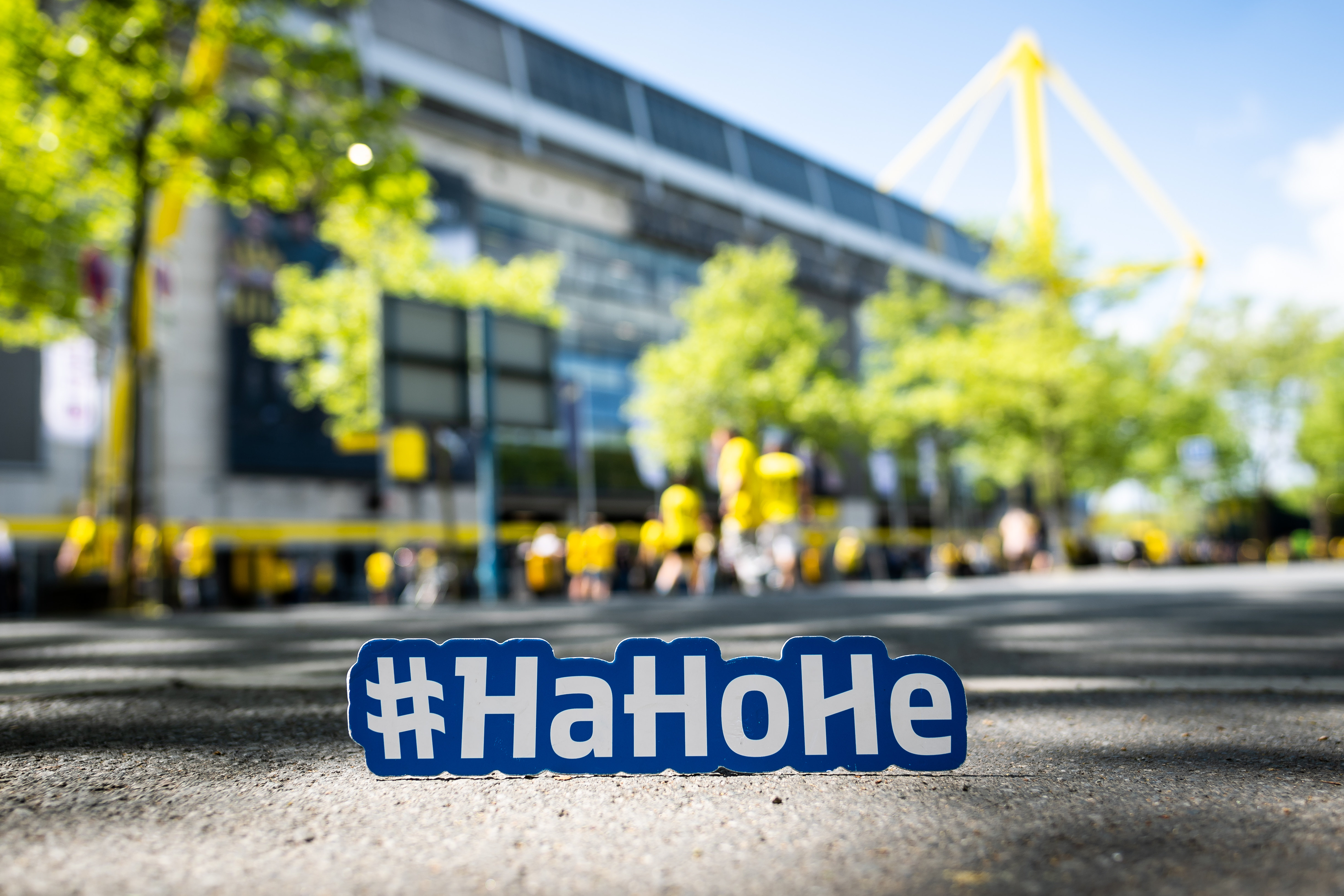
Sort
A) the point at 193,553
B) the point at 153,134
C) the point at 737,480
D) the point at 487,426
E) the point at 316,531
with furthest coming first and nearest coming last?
the point at 316,531
the point at 193,553
the point at 487,426
the point at 153,134
the point at 737,480

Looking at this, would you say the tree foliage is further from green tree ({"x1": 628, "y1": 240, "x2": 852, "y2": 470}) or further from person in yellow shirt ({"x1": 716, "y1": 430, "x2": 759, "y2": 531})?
green tree ({"x1": 628, "y1": 240, "x2": 852, "y2": 470})

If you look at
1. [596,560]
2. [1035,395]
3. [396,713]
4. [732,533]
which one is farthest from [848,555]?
[396,713]

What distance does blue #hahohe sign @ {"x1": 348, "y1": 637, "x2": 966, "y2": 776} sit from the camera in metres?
2.23

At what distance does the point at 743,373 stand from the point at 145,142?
19345 millimetres

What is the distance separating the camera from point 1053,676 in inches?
166

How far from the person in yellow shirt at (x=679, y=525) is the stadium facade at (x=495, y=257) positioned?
4.95 meters

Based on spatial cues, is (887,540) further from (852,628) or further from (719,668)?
(719,668)

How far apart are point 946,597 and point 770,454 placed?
302cm

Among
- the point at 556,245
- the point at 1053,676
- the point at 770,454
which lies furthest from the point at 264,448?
the point at 1053,676

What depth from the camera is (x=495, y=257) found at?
35375 millimetres

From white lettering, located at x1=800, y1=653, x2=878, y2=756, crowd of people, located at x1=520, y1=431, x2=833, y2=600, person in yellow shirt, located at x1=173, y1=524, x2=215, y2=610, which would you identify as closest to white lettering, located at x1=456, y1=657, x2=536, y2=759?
white lettering, located at x1=800, y1=653, x2=878, y2=756

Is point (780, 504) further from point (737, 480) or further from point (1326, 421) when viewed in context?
point (1326, 421)

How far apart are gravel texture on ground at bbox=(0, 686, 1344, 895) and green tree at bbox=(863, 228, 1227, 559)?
27295mm

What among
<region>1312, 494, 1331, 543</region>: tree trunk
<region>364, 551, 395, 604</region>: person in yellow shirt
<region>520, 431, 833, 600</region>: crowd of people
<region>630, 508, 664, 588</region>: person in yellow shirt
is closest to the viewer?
<region>520, 431, 833, 600</region>: crowd of people
